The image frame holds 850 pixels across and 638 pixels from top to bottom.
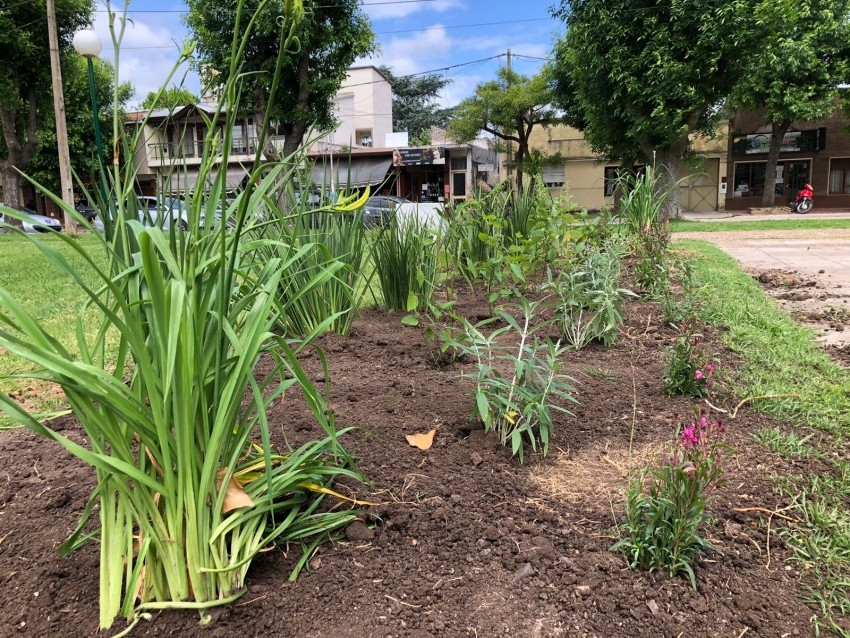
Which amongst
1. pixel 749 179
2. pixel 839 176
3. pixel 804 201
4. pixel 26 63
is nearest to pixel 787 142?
pixel 749 179

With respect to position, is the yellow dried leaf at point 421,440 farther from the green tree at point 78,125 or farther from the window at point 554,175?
the window at point 554,175

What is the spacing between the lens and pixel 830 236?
1082cm

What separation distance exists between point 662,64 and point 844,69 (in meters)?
11.3

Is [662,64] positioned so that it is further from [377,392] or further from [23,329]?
[23,329]

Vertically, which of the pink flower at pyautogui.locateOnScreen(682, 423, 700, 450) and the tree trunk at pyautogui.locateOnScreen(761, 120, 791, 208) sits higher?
the tree trunk at pyautogui.locateOnScreen(761, 120, 791, 208)

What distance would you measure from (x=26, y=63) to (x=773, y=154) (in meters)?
26.8

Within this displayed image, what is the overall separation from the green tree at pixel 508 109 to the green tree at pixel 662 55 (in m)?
8.80

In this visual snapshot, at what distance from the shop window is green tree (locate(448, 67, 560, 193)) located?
9.34 metres

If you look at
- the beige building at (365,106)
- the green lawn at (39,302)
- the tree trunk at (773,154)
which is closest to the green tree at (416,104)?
the beige building at (365,106)

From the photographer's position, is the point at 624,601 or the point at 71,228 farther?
the point at 71,228

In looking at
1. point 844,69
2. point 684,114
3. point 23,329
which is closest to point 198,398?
point 23,329

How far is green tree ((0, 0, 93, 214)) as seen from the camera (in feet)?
52.6

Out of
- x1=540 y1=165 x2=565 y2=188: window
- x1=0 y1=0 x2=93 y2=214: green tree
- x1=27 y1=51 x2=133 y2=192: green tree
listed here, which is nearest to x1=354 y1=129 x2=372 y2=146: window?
x1=540 y1=165 x2=565 y2=188: window

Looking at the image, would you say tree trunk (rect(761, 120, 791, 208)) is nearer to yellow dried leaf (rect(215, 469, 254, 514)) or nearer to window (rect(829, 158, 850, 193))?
window (rect(829, 158, 850, 193))
